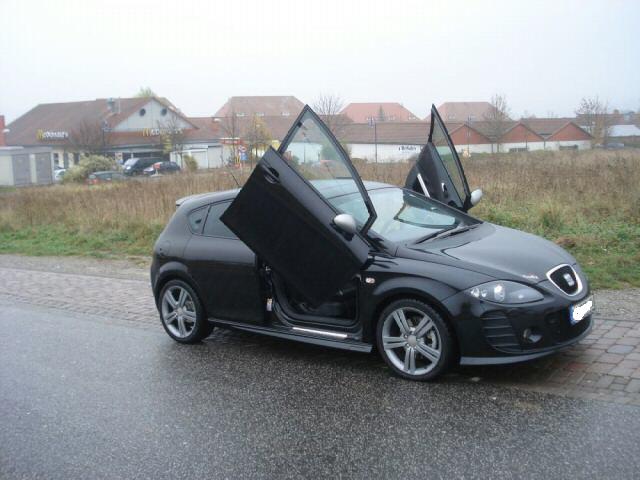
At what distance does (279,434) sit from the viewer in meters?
4.79

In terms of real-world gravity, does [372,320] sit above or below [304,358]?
above

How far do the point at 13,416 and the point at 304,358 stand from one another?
98.6 inches

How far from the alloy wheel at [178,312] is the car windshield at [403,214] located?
6.94 ft

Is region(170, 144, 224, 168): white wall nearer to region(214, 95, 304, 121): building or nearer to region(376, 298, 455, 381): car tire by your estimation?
region(214, 95, 304, 121): building

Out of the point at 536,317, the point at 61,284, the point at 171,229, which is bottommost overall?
the point at 61,284

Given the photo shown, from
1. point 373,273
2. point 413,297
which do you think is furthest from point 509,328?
point 373,273

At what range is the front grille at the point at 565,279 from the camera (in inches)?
212

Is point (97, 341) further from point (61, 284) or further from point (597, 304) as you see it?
point (597, 304)

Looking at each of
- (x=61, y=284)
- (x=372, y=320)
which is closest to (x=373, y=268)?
(x=372, y=320)

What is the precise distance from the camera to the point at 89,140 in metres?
64.4

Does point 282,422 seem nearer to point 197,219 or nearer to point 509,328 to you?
point 509,328

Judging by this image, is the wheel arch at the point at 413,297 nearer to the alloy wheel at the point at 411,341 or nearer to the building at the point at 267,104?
the alloy wheel at the point at 411,341

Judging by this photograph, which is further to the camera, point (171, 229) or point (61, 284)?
point (61, 284)

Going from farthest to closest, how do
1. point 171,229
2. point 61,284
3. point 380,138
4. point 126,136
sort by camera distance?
point 126,136, point 380,138, point 61,284, point 171,229
